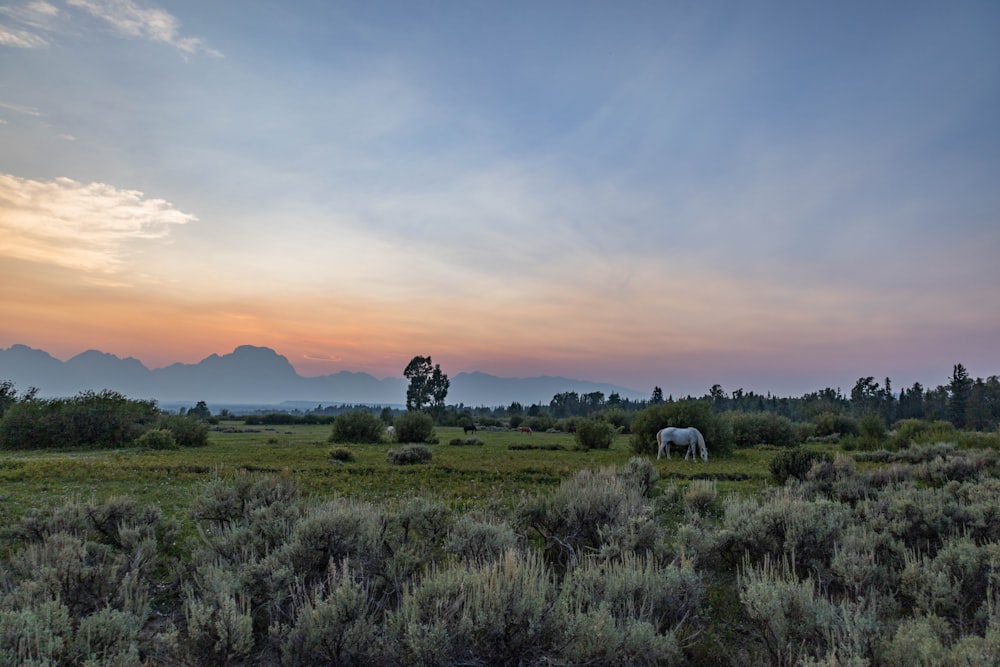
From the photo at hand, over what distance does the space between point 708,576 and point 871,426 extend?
27511 mm

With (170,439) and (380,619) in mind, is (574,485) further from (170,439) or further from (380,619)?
(170,439)

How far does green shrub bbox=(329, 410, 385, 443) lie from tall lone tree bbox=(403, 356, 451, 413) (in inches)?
2172

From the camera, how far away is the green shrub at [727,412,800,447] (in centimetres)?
3275

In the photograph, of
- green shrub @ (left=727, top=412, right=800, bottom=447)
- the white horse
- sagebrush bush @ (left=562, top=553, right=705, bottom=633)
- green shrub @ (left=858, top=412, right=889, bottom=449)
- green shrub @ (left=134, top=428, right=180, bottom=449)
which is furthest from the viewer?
green shrub @ (left=727, top=412, right=800, bottom=447)

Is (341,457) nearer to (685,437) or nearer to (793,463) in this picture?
(685,437)

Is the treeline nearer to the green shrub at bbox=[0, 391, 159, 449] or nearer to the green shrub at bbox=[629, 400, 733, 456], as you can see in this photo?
the green shrub at bbox=[629, 400, 733, 456]

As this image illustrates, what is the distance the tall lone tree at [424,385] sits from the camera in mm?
94438

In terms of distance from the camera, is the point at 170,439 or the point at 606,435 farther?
the point at 606,435

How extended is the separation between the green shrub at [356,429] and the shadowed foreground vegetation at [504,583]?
27111 millimetres

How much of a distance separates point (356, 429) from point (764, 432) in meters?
29.7

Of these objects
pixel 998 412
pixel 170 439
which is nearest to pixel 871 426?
pixel 170 439

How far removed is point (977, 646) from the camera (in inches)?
160

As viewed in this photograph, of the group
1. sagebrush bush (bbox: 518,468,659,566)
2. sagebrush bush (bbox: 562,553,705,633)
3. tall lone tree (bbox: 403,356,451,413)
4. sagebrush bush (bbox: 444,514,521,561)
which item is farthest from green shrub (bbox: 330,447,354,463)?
tall lone tree (bbox: 403,356,451,413)

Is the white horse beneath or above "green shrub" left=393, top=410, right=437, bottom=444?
above
